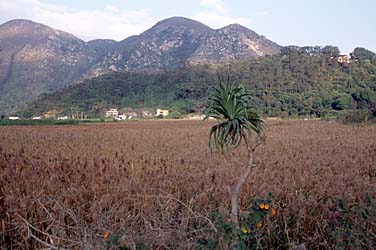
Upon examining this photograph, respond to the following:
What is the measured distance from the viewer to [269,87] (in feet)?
205

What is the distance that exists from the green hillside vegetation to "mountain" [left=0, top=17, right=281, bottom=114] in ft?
104

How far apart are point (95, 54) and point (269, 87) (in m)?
128

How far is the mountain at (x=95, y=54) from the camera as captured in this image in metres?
124

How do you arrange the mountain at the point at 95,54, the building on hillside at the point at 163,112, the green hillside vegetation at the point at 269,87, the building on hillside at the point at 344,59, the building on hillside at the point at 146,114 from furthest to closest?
the mountain at the point at 95,54, the building on hillside at the point at 344,59, the building on hillside at the point at 146,114, the building on hillside at the point at 163,112, the green hillside vegetation at the point at 269,87

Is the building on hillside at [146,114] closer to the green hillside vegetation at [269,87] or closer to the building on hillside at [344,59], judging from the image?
the green hillside vegetation at [269,87]

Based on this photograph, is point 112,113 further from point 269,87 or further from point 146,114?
point 269,87

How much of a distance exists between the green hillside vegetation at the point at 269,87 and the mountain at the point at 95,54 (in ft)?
104

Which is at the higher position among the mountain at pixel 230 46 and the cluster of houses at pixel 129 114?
the mountain at pixel 230 46

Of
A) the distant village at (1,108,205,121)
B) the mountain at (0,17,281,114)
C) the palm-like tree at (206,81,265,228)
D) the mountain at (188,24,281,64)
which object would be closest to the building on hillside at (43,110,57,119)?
the distant village at (1,108,205,121)

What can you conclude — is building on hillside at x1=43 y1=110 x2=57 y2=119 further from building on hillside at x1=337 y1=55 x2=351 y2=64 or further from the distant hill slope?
building on hillside at x1=337 y1=55 x2=351 y2=64

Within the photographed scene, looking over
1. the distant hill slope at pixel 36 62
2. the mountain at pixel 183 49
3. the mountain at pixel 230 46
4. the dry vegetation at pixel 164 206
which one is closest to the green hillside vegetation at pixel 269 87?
the distant hill slope at pixel 36 62

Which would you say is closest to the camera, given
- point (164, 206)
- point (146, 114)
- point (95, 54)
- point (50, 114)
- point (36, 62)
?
point (164, 206)

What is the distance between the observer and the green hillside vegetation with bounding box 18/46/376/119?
191ft

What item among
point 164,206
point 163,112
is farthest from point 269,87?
point 164,206
